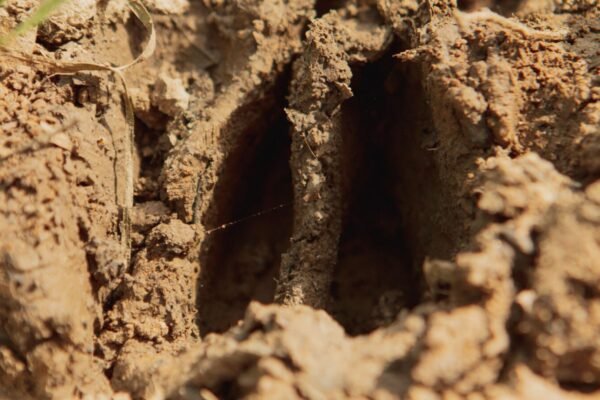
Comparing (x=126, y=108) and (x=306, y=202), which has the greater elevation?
(x=126, y=108)

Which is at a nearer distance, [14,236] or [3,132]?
[14,236]

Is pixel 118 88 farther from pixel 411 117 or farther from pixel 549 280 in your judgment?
pixel 549 280

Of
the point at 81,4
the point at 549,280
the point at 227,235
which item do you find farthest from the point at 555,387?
the point at 81,4

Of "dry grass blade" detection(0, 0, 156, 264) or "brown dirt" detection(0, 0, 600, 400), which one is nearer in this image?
"brown dirt" detection(0, 0, 600, 400)
